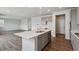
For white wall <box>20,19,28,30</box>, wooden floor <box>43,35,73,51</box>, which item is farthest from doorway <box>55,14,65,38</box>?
white wall <box>20,19,28,30</box>

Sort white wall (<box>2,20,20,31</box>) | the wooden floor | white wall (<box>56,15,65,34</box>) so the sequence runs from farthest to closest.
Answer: white wall (<box>56,15,65,34</box>), the wooden floor, white wall (<box>2,20,20,31</box>)

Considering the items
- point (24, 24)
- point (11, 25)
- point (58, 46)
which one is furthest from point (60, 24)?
point (11, 25)

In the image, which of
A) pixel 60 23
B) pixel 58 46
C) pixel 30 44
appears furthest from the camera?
pixel 60 23

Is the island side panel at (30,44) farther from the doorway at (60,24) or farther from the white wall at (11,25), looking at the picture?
the doorway at (60,24)

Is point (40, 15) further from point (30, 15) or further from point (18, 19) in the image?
point (18, 19)

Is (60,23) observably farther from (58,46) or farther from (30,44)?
(30,44)

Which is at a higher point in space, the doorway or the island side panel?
the doorway

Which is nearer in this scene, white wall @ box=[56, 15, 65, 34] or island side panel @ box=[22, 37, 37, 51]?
island side panel @ box=[22, 37, 37, 51]

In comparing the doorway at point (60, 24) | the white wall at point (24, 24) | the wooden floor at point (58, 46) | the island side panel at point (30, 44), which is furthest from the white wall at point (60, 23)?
the island side panel at point (30, 44)

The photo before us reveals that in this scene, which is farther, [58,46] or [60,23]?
[60,23]

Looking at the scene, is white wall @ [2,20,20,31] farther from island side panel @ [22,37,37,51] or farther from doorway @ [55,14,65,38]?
doorway @ [55,14,65,38]

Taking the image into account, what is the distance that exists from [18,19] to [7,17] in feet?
1.00
